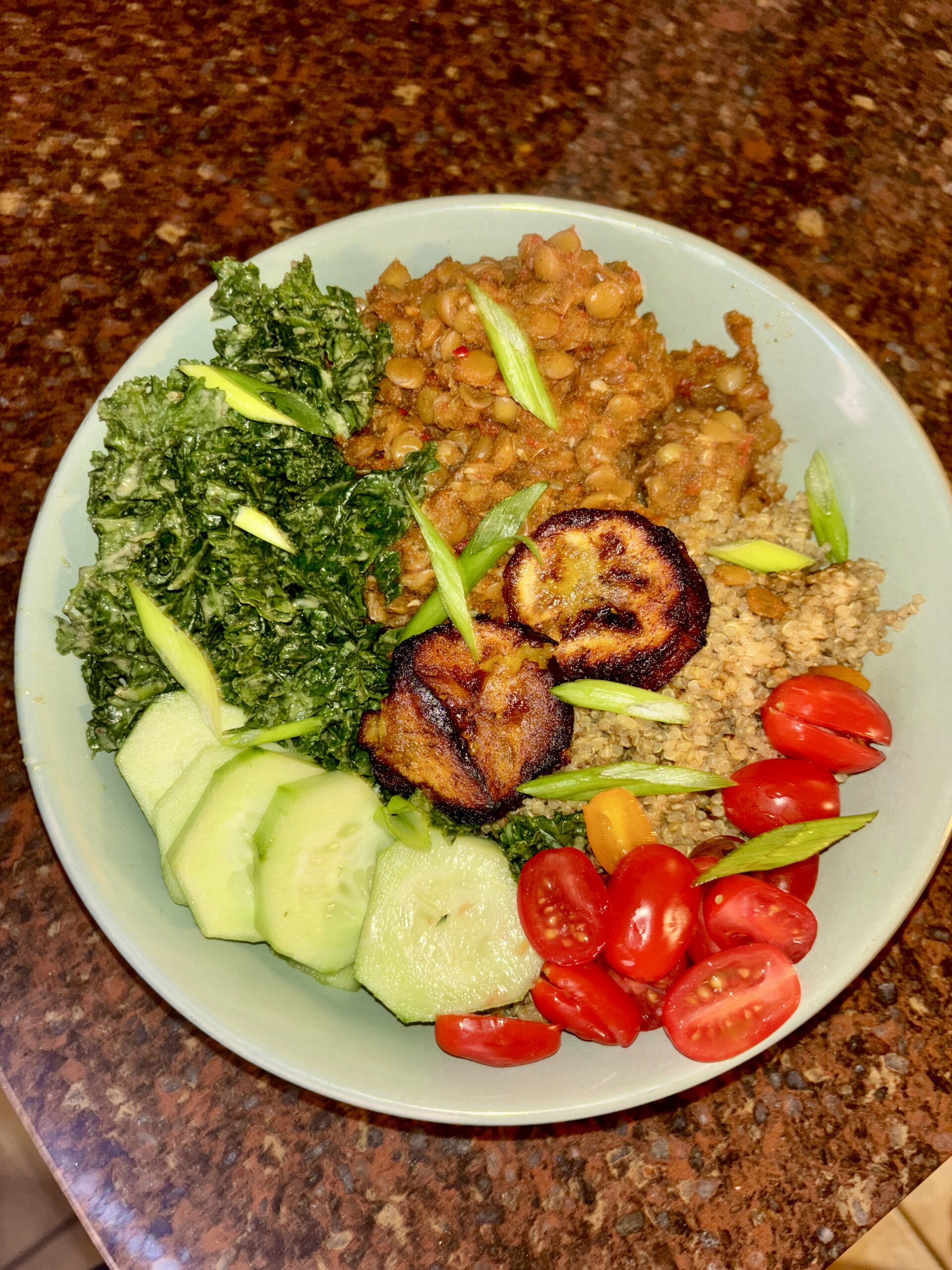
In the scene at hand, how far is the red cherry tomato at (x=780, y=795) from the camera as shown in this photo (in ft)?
8.45

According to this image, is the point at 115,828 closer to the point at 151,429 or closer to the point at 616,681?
the point at 151,429

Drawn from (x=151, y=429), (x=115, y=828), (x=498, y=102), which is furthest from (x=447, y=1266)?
(x=498, y=102)

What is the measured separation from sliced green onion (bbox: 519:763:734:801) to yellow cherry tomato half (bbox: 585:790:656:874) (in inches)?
1.3

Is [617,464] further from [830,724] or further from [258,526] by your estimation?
[258,526]

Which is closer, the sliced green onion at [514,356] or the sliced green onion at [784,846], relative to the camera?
the sliced green onion at [784,846]

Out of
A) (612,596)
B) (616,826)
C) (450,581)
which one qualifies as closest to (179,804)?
(450,581)

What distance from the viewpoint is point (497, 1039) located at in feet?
7.93

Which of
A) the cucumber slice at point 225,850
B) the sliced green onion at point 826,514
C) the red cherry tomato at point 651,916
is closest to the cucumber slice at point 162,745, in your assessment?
the cucumber slice at point 225,850

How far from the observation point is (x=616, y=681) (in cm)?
276

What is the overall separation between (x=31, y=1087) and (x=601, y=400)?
270cm

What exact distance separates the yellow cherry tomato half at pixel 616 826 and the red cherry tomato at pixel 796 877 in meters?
0.32

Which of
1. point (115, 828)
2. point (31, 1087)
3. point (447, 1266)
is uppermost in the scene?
point (115, 828)

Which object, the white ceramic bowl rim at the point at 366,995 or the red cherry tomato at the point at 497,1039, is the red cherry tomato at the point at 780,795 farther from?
the red cherry tomato at the point at 497,1039

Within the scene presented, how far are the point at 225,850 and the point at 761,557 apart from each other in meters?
1.77
